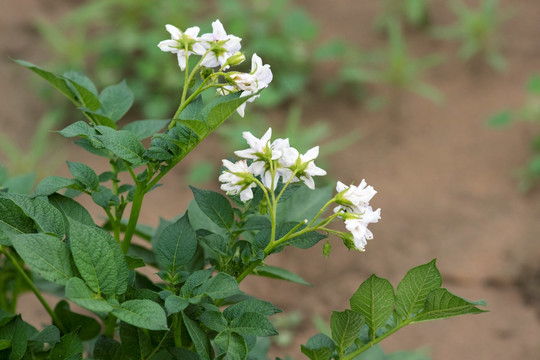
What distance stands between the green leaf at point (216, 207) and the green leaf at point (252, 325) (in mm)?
117

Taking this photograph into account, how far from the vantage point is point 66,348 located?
715mm

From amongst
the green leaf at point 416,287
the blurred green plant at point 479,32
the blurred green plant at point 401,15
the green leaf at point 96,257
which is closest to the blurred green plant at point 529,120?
the blurred green plant at point 479,32

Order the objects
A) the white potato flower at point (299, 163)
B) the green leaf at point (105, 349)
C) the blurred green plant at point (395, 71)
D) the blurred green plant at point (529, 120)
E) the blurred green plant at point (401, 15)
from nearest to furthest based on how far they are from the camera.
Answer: the white potato flower at point (299, 163)
the green leaf at point (105, 349)
the blurred green plant at point (529, 120)
the blurred green plant at point (395, 71)
the blurred green plant at point (401, 15)

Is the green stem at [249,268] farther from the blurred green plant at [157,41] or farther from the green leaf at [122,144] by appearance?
the blurred green plant at [157,41]

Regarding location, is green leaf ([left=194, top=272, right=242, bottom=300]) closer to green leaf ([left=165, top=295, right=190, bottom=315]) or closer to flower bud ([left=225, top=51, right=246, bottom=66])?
green leaf ([left=165, top=295, right=190, bottom=315])

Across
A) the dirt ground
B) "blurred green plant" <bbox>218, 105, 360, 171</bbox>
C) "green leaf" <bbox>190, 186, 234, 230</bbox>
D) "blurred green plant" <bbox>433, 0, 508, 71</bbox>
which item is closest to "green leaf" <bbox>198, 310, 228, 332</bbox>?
"green leaf" <bbox>190, 186, 234, 230</bbox>

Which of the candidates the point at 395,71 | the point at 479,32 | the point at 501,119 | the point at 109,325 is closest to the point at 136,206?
the point at 109,325

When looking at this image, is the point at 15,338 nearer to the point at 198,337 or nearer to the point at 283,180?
the point at 198,337

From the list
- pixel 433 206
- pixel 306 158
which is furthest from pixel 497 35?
pixel 306 158

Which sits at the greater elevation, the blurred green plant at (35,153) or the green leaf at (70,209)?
the blurred green plant at (35,153)

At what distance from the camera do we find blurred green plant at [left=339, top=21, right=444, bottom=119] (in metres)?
2.65

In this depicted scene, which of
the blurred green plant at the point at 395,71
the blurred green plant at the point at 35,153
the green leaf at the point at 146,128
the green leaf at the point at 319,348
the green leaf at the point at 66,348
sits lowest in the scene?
the green leaf at the point at 66,348

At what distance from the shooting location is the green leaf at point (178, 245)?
0.72 m

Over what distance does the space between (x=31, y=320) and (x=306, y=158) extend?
61.7 inches
